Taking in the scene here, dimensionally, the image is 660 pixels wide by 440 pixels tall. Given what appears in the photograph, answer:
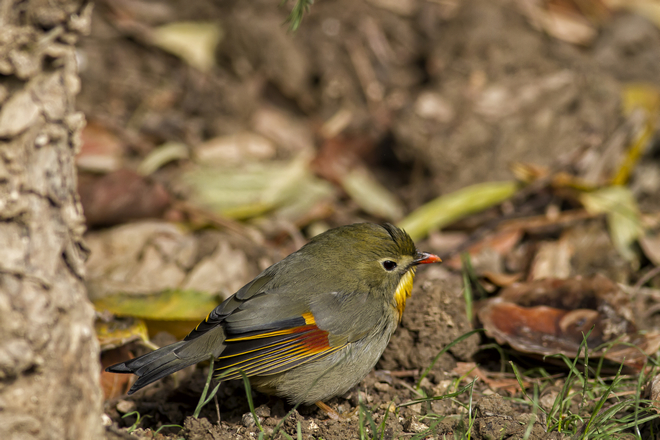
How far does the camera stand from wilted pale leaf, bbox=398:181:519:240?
549cm

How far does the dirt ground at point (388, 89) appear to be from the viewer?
5.89m

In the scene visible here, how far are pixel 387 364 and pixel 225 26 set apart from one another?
14.9 ft

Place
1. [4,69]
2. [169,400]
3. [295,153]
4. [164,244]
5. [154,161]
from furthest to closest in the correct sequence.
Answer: [295,153] < [154,161] < [164,244] < [169,400] < [4,69]

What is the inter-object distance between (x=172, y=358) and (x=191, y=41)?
15.1 feet

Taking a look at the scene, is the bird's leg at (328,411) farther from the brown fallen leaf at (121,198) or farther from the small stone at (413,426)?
the brown fallen leaf at (121,198)

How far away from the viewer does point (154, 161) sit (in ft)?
19.4

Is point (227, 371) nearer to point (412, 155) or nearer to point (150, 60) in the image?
point (412, 155)

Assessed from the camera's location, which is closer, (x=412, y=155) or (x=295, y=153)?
(x=412, y=155)

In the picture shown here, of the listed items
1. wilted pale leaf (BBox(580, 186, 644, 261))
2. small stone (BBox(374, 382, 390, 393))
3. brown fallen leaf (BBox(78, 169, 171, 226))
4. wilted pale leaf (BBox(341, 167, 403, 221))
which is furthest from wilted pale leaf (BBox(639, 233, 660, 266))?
brown fallen leaf (BBox(78, 169, 171, 226))

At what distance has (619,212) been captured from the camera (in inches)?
204

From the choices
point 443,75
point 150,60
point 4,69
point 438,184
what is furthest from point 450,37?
point 4,69

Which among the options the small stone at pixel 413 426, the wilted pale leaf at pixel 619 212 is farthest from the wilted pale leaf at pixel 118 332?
the wilted pale leaf at pixel 619 212

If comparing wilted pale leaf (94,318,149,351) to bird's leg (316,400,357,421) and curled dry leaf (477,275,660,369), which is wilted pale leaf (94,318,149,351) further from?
curled dry leaf (477,275,660,369)

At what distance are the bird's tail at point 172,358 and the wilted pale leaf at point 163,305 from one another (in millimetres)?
620
